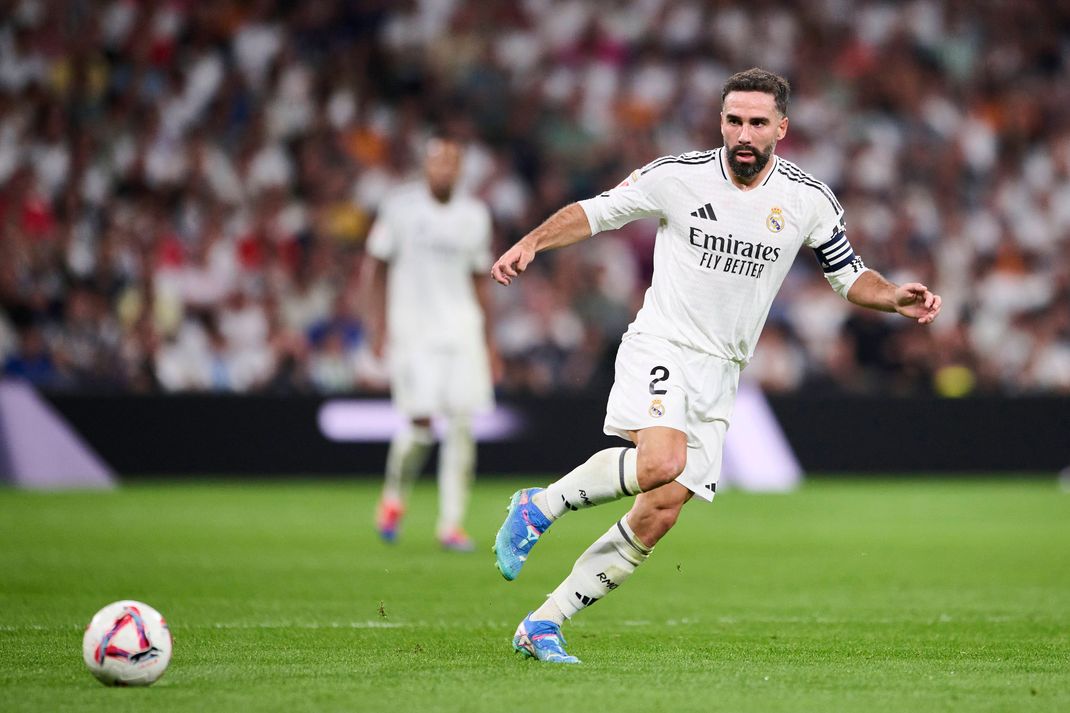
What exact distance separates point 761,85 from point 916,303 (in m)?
1.09

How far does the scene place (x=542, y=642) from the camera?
6496mm

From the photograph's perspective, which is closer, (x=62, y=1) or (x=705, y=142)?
(x=62, y=1)

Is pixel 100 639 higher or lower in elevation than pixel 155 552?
higher

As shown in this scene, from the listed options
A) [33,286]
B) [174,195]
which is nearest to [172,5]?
[174,195]

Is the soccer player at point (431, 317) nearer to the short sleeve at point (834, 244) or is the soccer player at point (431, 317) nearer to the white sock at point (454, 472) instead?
the white sock at point (454, 472)

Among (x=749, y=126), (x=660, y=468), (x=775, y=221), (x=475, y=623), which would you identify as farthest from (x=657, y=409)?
(x=475, y=623)

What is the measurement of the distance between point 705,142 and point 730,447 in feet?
16.4

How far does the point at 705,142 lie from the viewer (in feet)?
70.4

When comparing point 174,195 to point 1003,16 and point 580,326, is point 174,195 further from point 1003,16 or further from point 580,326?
point 1003,16

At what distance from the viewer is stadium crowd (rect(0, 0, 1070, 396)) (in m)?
17.7

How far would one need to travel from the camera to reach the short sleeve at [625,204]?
21.9 feet

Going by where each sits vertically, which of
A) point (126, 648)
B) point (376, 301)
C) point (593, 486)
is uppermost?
point (376, 301)

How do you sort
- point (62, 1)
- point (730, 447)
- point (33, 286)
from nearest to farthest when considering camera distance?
1. point (33, 286)
2. point (730, 447)
3. point (62, 1)

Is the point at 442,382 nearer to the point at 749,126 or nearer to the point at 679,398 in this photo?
the point at 679,398
